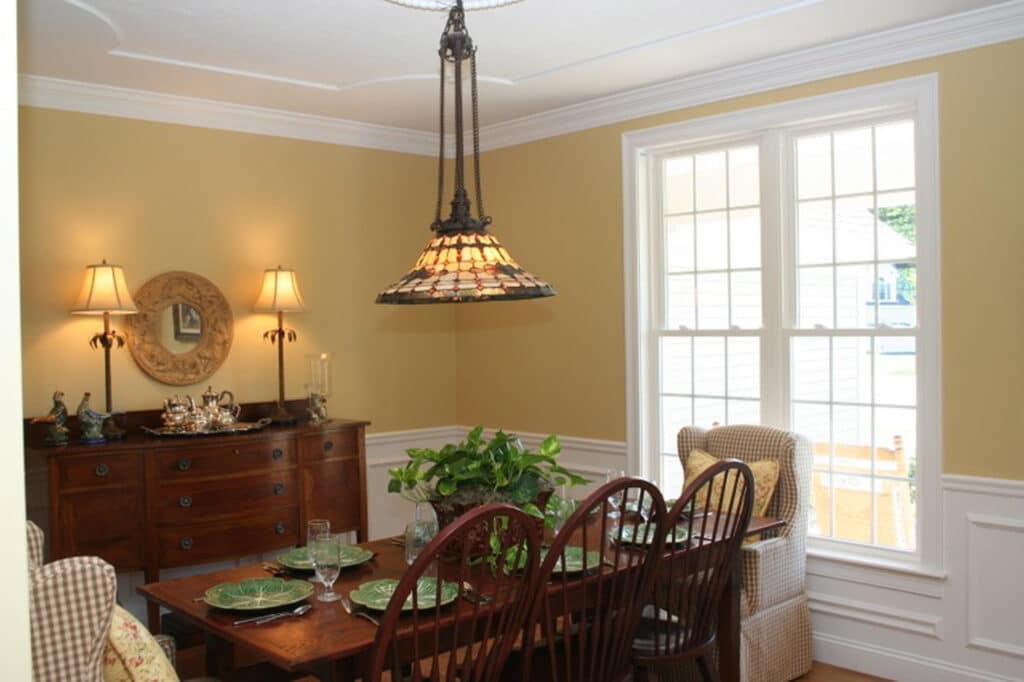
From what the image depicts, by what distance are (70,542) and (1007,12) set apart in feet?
13.9

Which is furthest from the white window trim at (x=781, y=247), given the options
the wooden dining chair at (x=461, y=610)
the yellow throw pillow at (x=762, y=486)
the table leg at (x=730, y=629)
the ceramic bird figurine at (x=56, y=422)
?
the ceramic bird figurine at (x=56, y=422)

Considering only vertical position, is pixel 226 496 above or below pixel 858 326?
below

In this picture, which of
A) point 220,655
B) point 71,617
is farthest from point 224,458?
point 71,617

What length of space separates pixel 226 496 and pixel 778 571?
2487mm

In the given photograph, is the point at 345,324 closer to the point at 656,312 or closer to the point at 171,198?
the point at 171,198

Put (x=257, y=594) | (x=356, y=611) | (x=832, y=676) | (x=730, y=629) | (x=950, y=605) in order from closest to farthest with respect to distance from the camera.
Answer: (x=356, y=611), (x=257, y=594), (x=730, y=629), (x=950, y=605), (x=832, y=676)

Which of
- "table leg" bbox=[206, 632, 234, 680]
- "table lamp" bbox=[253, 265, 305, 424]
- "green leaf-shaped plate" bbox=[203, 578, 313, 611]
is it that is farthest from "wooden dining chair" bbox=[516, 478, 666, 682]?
"table lamp" bbox=[253, 265, 305, 424]

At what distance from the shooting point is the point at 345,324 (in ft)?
17.8

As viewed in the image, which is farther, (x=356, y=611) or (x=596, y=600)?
(x=596, y=600)

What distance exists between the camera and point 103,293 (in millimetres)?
4273

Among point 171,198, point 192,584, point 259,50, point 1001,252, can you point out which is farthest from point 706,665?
point 171,198

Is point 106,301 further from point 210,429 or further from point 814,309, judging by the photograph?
point 814,309

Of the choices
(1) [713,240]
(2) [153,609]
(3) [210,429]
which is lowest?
(2) [153,609]

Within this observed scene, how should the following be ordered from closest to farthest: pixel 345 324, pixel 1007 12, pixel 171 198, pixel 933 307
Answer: pixel 1007 12
pixel 933 307
pixel 171 198
pixel 345 324
